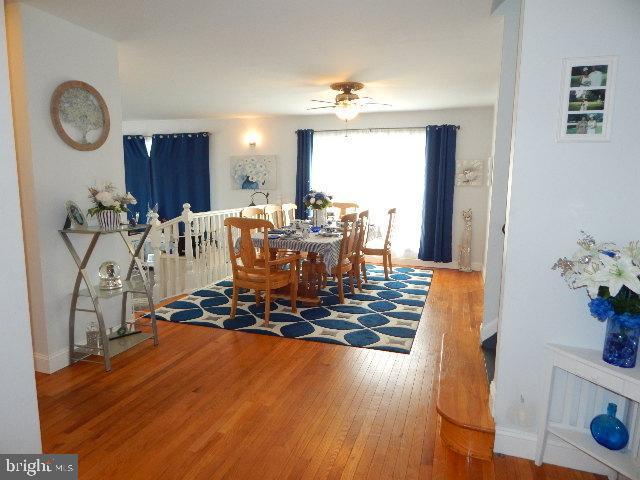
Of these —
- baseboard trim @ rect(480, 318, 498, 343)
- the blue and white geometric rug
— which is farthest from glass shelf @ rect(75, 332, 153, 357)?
baseboard trim @ rect(480, 318, 498, 343)

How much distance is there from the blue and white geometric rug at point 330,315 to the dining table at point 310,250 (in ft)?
0.60

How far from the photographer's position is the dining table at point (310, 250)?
411 cm

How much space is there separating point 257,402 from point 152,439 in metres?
0.61

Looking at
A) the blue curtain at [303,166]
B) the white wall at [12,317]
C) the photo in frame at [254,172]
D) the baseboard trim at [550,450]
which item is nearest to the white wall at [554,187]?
the baseboard trim at [550,450]

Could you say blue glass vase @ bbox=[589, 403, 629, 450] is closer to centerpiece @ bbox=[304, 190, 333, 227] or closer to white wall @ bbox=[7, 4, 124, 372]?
white wall @ bbox=[7, 4, 124, 372]

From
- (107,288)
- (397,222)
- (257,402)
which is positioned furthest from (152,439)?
(397,222)

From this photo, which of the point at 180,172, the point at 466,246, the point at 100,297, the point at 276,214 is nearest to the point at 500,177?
the point at 100,297

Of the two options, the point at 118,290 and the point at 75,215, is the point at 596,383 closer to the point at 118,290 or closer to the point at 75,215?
the point at 118,290

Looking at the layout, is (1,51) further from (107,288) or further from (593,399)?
(593,399)

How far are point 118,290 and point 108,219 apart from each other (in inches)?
20.6

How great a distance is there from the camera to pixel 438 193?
630cm

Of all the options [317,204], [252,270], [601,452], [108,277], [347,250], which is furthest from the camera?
[317,204]

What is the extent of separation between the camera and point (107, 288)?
2.99m

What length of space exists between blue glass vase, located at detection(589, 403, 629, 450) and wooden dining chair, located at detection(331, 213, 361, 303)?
2771mm
